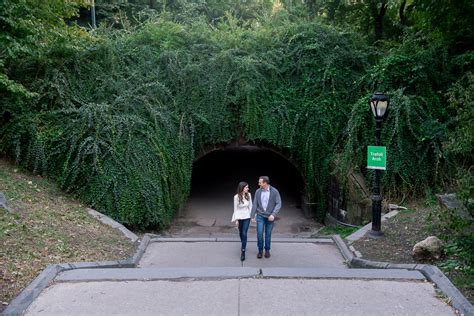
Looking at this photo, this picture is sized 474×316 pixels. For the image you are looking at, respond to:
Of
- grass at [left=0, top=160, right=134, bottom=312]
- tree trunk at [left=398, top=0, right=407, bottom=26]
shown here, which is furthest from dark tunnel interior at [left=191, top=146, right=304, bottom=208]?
grass at [left=0, top=160, right=134, bottom=312]

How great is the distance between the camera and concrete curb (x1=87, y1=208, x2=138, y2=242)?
920cm

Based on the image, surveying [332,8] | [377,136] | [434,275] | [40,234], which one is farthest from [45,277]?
[332,8]

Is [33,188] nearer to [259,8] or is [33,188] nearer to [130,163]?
[130,163]

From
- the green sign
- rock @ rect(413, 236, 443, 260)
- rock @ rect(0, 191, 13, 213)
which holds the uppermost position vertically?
the green sign

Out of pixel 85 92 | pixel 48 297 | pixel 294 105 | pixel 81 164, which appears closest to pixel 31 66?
pixel 85 92

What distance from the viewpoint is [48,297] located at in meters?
5.11

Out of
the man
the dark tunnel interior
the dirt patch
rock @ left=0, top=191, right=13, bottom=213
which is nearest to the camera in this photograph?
the dirt patch

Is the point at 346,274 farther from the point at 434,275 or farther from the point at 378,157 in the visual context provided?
the point at 378,157

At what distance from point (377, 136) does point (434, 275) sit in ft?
11.0

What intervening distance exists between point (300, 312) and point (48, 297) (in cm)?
295

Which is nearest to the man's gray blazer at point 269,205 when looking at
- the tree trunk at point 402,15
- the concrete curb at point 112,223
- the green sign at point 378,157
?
the green sign at point 378,157

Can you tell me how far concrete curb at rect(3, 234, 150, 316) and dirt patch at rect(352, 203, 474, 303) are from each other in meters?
4.20

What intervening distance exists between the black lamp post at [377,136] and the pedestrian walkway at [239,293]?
241 cm

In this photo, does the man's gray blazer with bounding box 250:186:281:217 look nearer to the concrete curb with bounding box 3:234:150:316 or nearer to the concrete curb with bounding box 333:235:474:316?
the concrete curb with bounding box 333:235:474:316
